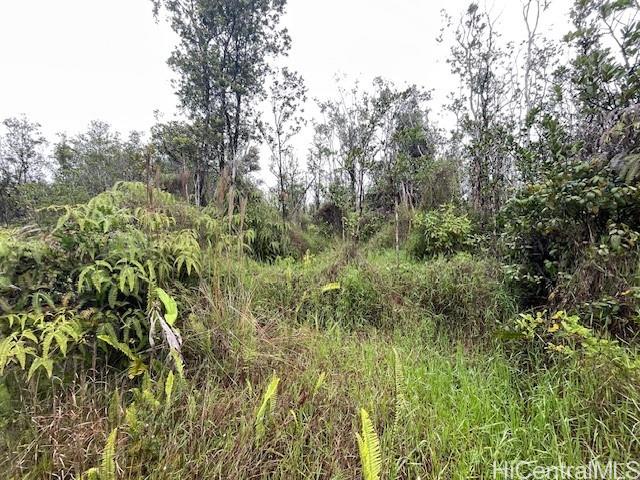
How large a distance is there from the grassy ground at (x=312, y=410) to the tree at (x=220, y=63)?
203 inches

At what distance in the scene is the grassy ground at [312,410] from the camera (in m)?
1.20

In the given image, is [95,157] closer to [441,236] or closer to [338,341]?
[441,236]

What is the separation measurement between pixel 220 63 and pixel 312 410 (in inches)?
290

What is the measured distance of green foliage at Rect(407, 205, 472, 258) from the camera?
14.1 feet

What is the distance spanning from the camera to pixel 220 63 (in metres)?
6.54

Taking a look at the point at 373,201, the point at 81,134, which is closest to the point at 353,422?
the point at 373,201

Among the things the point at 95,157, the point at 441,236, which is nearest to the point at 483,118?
the point at 441,236

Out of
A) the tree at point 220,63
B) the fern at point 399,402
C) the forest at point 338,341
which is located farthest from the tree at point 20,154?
the fern at point 399,402

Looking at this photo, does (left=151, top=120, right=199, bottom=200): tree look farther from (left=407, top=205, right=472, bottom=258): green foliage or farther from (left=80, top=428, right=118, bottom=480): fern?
(left=80, top=428, right=118, bottom=480): fern

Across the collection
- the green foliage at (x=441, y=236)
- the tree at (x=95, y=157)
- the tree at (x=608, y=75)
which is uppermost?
the tree at (x=95, y=157)

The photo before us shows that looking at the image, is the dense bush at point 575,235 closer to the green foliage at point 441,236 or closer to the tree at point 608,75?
the tree at point 608,75

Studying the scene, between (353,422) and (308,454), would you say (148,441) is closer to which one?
(308,454)

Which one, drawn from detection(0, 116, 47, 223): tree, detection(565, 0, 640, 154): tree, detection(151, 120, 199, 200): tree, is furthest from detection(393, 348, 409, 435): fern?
→ detection(0, 116, 47, 223): tree

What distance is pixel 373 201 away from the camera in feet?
27.7
